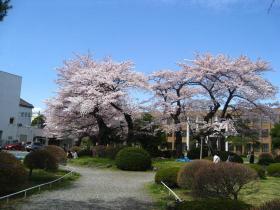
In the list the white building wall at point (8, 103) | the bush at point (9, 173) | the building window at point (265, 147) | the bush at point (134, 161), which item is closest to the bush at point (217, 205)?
the bush at point (9, 173)

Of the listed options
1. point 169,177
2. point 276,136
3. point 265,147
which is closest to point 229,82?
point 169,177

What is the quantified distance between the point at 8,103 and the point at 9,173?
5951cm

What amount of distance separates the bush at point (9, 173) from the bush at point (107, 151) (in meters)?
20.9

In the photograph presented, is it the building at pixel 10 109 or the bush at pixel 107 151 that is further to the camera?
the building at pixel 10 109

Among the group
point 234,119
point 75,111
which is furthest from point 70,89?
point 234,119

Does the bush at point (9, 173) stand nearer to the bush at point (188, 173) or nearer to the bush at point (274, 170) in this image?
the bush at point (188, 173)

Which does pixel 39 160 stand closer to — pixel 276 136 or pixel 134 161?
pixel 134 161

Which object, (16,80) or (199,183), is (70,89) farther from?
(16,80)

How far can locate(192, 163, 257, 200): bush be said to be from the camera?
41.3 feet

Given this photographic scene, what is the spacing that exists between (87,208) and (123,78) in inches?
1116

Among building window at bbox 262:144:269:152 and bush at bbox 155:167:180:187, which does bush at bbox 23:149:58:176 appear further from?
building window at bbox 262:144:269:152

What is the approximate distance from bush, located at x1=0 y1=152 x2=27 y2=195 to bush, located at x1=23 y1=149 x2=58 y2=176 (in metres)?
5.89

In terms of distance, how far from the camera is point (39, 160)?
70.0 ft

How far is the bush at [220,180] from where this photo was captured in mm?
12578
